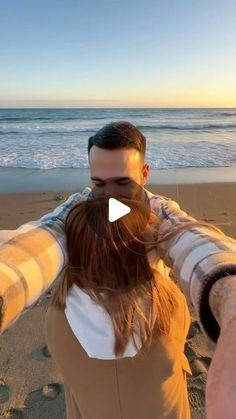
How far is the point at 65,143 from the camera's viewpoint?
518 inches

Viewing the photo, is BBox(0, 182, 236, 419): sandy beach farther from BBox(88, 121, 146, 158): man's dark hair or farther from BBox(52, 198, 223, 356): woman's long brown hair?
BBox(88, 121, 146, 158): man's dark hair

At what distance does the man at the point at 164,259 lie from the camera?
55cm

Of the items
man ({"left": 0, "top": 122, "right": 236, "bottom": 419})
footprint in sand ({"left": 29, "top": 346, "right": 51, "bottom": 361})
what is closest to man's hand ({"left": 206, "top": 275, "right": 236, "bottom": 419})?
man ({"left": 0, "top": 122, "right": 236, "bottom": 419})

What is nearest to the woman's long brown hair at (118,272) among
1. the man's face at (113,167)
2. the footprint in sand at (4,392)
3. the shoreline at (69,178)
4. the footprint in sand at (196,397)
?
the man's face at (113,167)

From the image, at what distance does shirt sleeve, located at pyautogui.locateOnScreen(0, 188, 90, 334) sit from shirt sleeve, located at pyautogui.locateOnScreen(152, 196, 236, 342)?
1.21 ft

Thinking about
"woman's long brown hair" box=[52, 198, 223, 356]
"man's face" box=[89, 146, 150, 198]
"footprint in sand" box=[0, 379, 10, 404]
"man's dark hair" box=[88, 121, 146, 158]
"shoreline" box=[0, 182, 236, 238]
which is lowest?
"footprint in sand" box=[0, 379, 10, 404]

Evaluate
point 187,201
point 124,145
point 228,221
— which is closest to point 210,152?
point 187,201

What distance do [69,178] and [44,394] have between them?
5974 mm

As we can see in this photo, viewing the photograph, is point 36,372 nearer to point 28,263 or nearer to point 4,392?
point 4,392

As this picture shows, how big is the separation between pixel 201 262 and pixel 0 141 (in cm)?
1419

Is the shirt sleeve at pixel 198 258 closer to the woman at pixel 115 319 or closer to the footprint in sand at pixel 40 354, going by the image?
the woman at pixel 115 319

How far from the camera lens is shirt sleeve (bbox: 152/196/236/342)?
0.77 m

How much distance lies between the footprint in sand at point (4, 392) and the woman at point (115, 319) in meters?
1.22

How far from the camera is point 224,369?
514 mm
